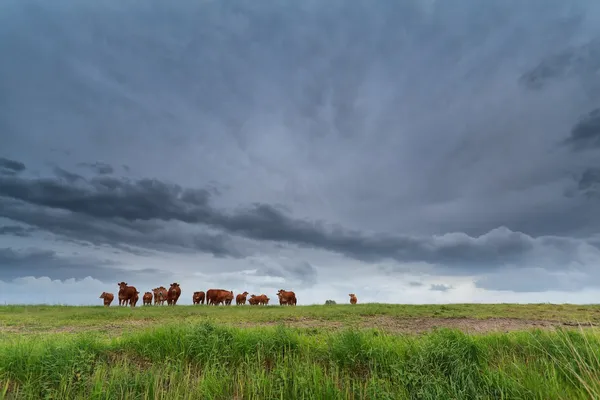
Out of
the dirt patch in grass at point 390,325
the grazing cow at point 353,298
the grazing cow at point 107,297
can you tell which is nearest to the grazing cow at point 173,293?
the grazing cow at point 107,297

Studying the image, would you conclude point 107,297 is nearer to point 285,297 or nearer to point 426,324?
point 285,297

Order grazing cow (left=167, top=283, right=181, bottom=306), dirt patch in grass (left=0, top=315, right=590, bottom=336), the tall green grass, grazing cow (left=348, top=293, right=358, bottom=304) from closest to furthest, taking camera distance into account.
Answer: the tall green grass
dirt patch in grass (left=0, top=315, right=590, bottom=336)
grazing cow (left=167, top=283, right=181, bottom=306)
grazing cow (left=348, top=293, right=358, bottom=304)

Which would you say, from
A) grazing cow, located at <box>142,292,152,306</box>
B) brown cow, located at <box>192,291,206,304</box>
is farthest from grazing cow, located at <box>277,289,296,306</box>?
grazing cow, located at <box>142,292,152,306</box>

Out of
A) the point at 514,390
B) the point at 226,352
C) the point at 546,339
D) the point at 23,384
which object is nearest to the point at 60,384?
the point at 23,384

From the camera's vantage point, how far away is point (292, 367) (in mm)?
8008

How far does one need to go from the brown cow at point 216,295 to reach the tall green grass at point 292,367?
82.2ft

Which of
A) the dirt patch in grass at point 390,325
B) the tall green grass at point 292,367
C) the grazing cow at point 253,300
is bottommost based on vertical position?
the tall green grass at point 292,367

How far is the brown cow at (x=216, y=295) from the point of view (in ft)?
112

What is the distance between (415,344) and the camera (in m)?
8.80

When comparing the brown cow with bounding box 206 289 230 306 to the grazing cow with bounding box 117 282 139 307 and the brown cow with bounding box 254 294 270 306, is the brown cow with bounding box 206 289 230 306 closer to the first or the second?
the brown cow with bounding box 254 294 270 306

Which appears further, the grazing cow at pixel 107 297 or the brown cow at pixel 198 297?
the brown cow at pixel 198 297

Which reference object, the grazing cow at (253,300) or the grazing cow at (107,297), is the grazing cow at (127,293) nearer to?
the grazing cow at (107,297)

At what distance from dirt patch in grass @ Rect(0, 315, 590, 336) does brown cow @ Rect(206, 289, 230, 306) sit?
1876cm

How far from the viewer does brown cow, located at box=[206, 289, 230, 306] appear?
34.3 meters
